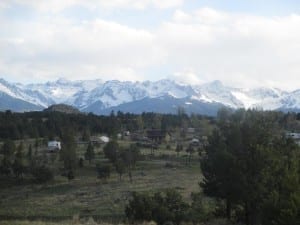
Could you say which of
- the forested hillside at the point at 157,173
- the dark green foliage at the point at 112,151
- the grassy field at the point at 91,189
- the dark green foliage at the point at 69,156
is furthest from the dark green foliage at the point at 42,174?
the dark green foliage at the point at 112,151

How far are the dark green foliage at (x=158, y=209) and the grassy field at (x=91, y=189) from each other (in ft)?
70.8

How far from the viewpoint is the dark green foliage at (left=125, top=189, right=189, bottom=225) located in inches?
1425

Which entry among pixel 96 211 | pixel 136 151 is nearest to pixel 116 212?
pixel 96 211

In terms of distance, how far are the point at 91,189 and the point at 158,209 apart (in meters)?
58.2

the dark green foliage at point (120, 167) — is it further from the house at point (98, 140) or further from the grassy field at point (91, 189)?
the house at point (98, 140)

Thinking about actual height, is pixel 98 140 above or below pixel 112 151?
above

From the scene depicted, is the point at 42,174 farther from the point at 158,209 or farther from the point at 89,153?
the point at 158,209

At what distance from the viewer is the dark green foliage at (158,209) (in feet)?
119

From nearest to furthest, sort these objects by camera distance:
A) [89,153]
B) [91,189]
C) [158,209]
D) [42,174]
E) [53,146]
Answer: [158,209]
[91,189]
[42,174]
[89,153]
[53,146]

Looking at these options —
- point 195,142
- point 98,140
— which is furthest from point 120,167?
point 195,142

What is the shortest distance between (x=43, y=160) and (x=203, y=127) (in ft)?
241

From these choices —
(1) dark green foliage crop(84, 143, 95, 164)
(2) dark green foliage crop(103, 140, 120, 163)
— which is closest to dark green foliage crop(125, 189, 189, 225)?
(2) dark green foliage crop(103, 140, 120, 163)

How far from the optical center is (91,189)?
92938 millimetres

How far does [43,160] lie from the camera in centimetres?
12525
